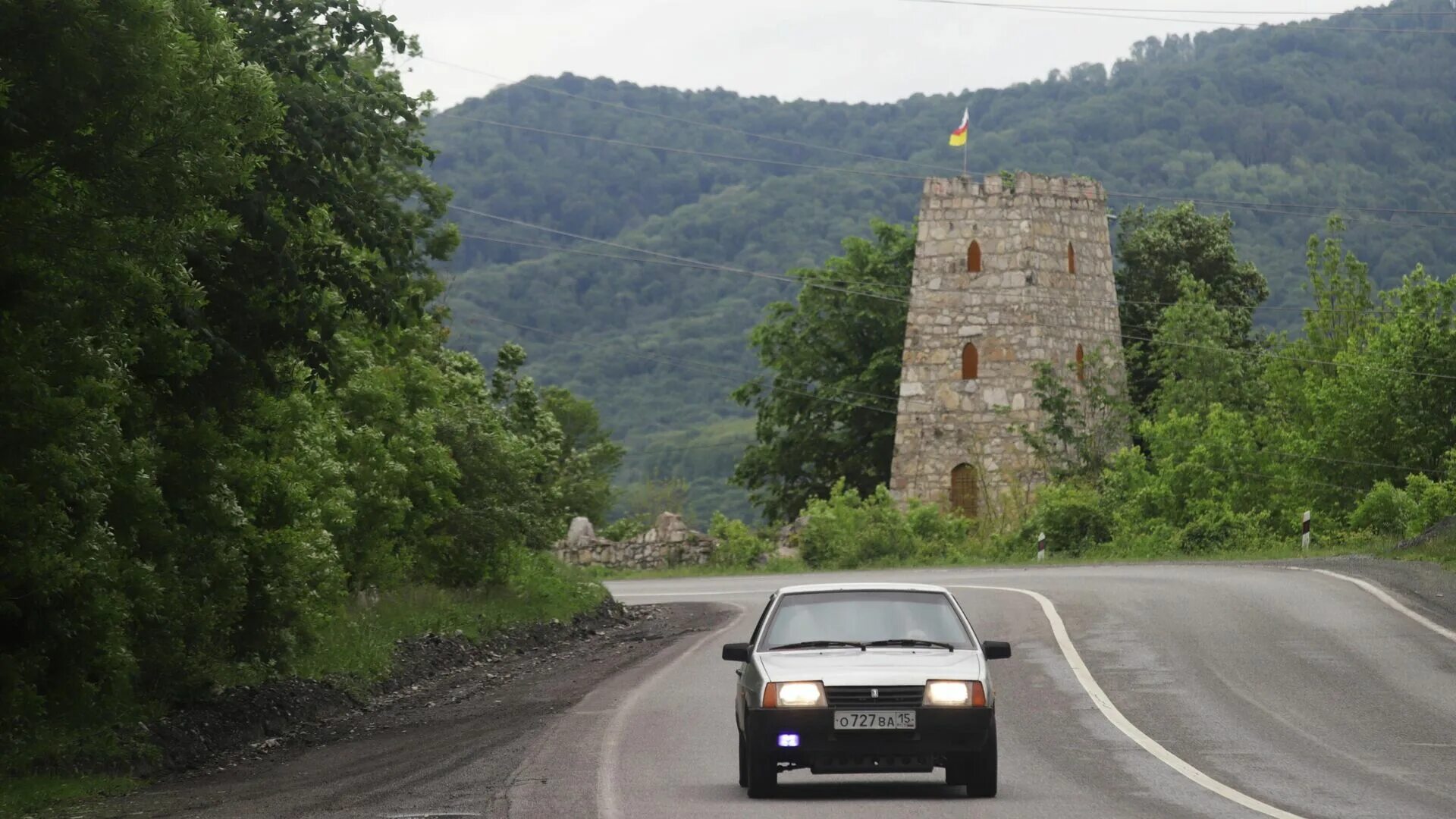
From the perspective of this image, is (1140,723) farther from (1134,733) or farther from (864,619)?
(864,619)

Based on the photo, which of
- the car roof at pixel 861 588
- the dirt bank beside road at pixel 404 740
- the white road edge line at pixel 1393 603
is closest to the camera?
the dirt bank beside road at pixel 404 740

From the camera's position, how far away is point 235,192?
18.5m

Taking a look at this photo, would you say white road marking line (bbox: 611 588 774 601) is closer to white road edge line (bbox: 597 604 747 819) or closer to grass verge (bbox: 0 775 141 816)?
white road edge line (bbox: 597 604 747 819)

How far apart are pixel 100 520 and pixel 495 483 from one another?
15.3 metres

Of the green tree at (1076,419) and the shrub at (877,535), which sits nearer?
the shrub at (877,535)

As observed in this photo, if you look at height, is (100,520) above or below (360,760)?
above

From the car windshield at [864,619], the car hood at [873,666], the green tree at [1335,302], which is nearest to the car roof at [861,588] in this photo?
the car windshield at [864,619]

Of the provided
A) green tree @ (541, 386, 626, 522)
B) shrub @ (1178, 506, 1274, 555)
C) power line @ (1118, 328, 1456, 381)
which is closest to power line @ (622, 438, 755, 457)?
green tree @ (541, 386, 626, 522)

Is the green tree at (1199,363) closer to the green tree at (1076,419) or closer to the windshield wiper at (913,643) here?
the green tree at (1076,419)

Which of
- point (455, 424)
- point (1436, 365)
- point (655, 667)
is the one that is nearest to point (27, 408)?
point (655, 667)

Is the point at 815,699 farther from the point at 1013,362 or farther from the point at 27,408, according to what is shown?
the point at 1013,362

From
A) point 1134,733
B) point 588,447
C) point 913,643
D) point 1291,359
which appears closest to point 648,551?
point 1291,359

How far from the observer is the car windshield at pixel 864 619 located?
14.5 metres

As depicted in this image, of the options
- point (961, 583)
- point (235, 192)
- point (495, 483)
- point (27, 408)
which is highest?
point (235, 192)
